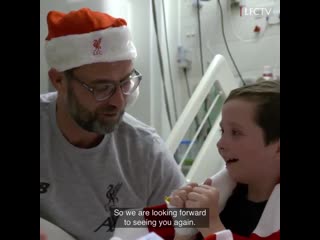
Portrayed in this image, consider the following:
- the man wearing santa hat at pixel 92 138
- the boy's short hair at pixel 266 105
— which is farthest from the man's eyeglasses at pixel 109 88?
the boy's short hair at pixel 266 105

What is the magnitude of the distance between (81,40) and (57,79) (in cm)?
13

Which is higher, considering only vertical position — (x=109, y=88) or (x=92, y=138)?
(x=109, y=88)

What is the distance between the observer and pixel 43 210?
73 cm

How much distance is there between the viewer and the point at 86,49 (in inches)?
31.6

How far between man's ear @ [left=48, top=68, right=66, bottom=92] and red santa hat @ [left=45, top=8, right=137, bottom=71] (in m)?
0.02

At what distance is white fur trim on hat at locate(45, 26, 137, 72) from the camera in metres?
0.80

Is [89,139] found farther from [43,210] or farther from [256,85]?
[256,85]

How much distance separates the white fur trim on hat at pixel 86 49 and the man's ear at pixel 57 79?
23mm

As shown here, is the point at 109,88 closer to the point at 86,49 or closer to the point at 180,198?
the point at 86,49

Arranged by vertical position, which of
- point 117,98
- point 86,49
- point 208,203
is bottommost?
point 208,203

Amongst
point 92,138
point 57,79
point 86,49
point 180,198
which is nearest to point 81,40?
point 86,49
